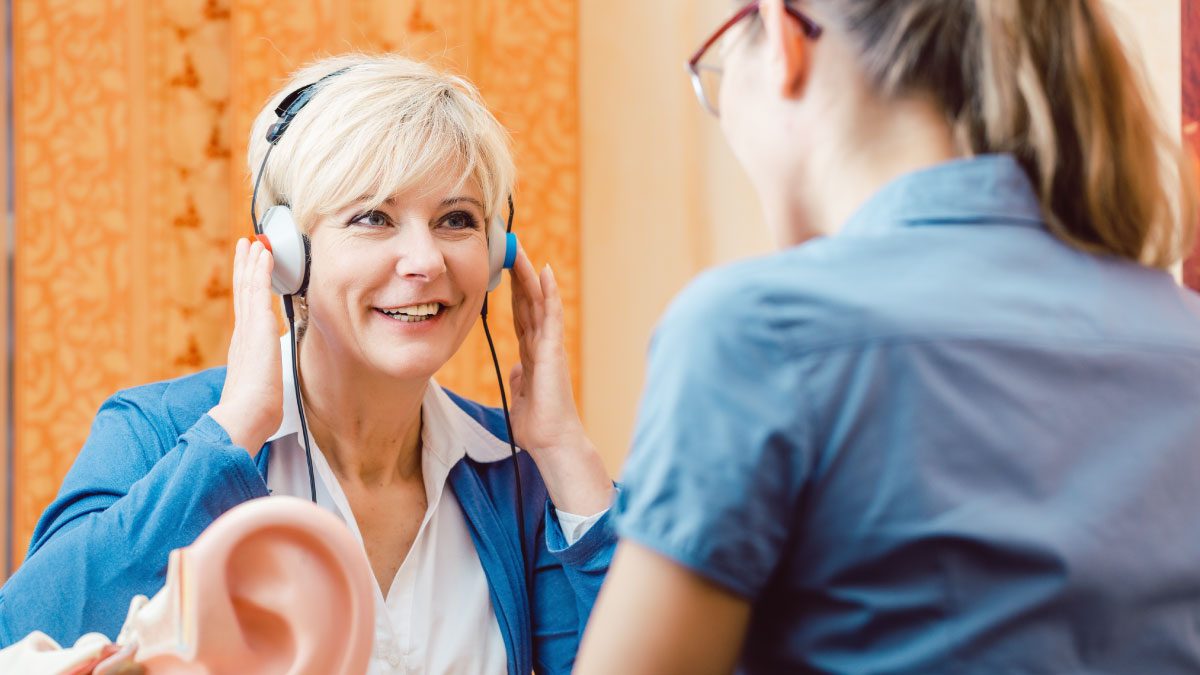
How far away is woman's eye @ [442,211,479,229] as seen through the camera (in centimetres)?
156

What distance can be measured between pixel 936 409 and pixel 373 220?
102cm

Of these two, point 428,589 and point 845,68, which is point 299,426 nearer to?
point 428,589

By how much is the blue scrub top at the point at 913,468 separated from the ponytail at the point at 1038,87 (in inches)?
3.5

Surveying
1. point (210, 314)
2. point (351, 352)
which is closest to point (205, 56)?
point (210, 314)

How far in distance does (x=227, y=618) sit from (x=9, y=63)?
2.08 meters

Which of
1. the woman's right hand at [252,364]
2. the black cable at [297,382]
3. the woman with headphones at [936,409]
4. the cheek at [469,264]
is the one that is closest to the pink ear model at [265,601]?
the woman with headphones at [936,409]

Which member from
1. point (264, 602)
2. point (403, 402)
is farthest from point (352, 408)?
point (264, 602)

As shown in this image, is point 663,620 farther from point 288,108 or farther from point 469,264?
point 288,108

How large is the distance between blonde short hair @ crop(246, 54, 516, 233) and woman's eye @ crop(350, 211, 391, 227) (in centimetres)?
3

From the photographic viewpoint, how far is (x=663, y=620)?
65 centimetres

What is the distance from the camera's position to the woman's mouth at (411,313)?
1.51 meters

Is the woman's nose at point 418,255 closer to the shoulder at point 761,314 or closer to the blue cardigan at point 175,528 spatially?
the blue cardigan at point 175,528

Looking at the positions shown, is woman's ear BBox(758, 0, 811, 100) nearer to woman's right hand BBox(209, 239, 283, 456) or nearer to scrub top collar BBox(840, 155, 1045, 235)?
scrub top collar BBox(840, 155, 1045, 235)

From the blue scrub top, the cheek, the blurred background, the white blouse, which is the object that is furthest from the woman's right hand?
the blurred background
